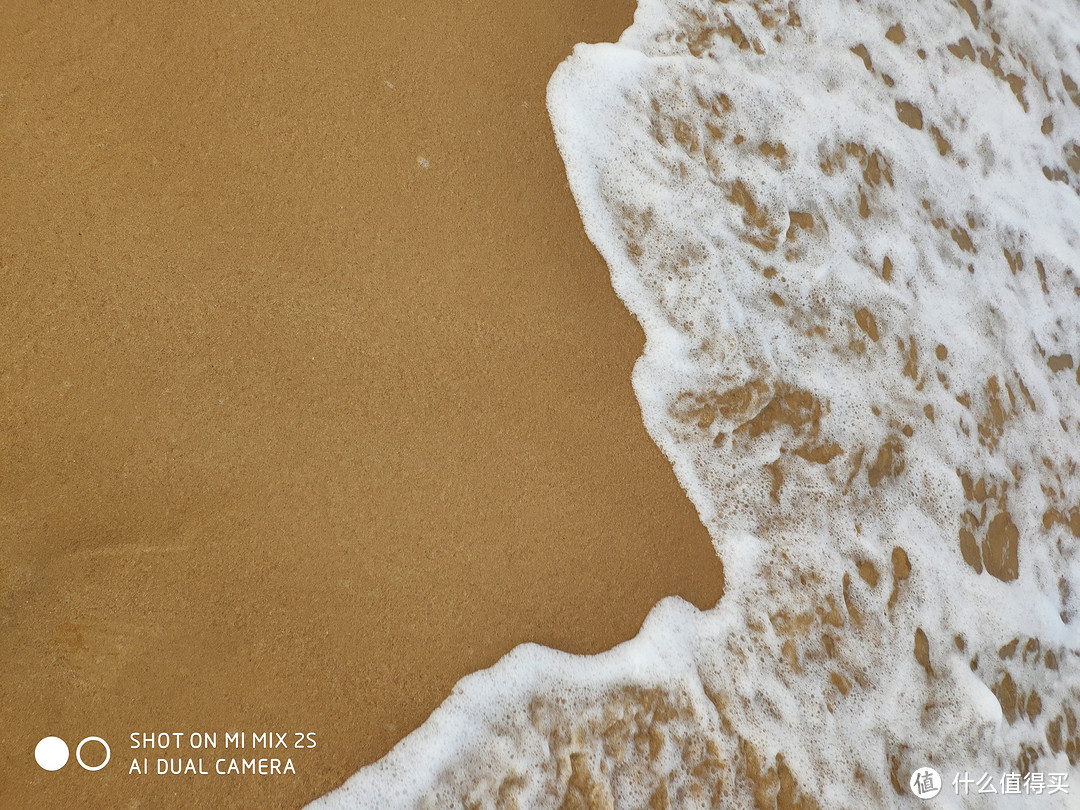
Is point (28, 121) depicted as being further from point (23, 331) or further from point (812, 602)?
point (812, 602)

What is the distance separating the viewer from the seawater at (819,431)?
1771mm

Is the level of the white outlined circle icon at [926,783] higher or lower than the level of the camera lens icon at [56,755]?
lower

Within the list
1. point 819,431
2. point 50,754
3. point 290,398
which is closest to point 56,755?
point 50,754

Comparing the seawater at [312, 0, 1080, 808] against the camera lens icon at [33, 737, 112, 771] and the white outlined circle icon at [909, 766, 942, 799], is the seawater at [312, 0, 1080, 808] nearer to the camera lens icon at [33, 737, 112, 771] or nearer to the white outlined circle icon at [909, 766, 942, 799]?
the white outlined circle icon at [909, 766, 942, 799]

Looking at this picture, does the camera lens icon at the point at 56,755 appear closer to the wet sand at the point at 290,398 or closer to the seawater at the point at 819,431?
the wet sand at the point at 290,398

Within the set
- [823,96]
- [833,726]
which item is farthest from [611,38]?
[833,726]

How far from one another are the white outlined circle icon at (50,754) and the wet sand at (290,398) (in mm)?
23

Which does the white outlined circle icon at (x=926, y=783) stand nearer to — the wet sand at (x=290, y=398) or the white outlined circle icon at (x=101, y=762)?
the wet sand at (x=290, y=398)

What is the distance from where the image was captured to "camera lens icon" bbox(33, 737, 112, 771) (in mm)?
1522

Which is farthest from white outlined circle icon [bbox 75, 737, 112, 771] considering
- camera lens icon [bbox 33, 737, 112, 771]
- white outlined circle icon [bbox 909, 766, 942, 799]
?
white outlined circle icon [bbox 909, 766, 942, 799]

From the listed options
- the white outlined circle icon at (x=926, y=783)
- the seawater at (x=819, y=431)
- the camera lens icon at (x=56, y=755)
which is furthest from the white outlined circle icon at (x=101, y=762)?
the white outlined circle icon at (x=926, y=783)

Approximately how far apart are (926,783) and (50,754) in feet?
7.31

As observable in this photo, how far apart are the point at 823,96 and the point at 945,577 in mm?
1682

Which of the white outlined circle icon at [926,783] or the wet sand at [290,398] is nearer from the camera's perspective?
the wet sand at [290,398]
